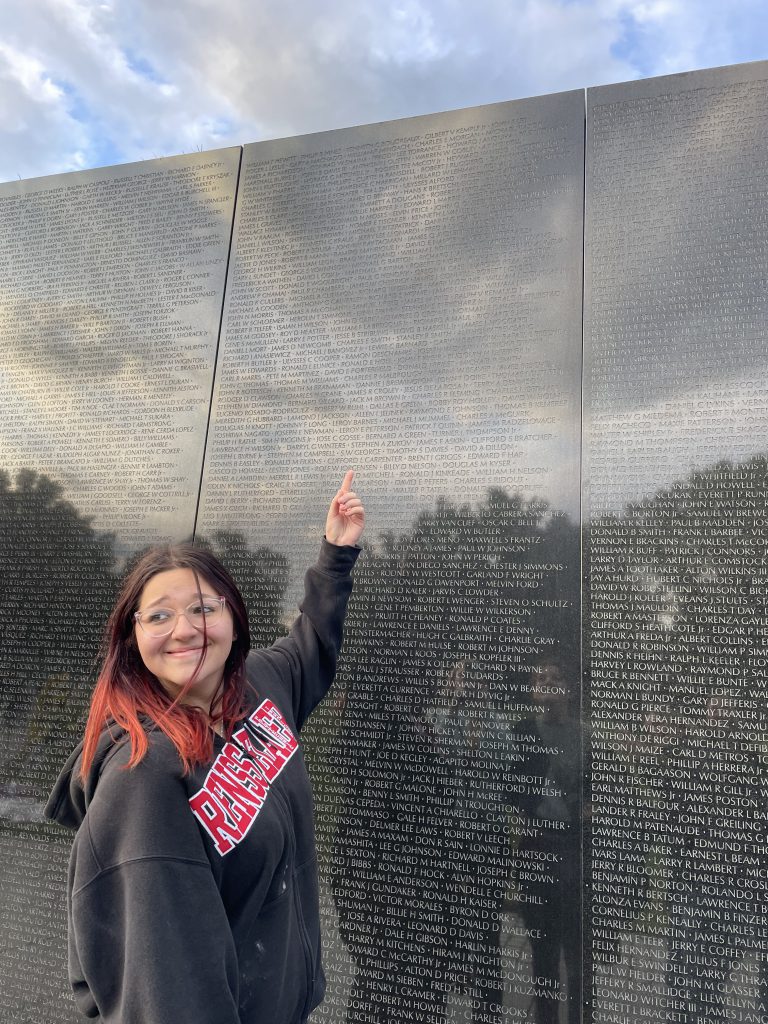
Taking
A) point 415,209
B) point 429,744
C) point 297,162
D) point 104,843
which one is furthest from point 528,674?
point 297,162

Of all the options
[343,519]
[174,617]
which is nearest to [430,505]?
[343,519]

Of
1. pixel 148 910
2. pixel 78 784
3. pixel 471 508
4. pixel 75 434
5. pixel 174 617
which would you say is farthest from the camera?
pixel 75 434

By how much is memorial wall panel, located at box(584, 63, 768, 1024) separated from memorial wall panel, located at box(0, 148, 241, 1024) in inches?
108

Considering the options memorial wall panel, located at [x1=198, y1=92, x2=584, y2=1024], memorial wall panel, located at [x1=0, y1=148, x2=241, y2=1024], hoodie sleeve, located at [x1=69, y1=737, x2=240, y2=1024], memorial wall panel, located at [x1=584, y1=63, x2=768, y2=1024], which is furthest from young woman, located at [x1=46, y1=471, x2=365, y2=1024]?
memorial wall panel, located at [x1=0, y1=148, x2=241, y2=1024]

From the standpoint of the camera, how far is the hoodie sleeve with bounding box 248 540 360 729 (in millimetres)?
2461

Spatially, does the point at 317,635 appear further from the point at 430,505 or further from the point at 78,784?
the point at 430,505

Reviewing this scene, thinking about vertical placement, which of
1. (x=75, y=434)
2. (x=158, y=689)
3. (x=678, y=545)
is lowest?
(x=158, y=689)

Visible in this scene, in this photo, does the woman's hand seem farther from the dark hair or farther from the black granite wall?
the black granite wall

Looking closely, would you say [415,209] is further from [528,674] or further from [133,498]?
[528,674]

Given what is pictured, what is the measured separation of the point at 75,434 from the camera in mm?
4863

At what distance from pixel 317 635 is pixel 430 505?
5.14ft

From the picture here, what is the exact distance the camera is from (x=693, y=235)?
12.6ft

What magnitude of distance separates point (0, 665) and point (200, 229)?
354cm

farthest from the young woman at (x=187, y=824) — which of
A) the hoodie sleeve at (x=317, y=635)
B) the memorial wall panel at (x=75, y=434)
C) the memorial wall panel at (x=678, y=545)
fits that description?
the memorial wall panel at (x=75, y=434)
